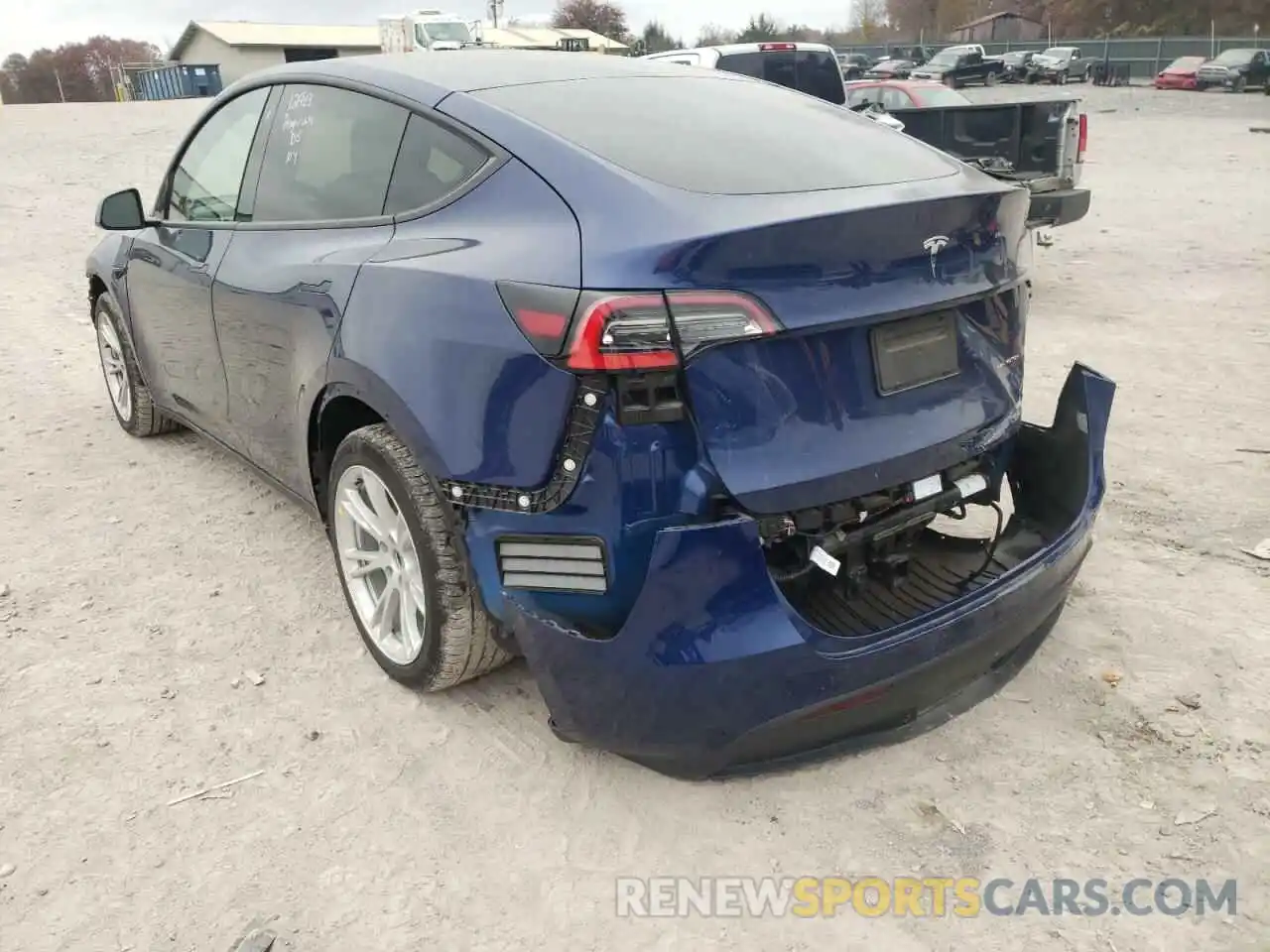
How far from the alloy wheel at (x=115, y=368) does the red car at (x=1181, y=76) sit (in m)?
39.3

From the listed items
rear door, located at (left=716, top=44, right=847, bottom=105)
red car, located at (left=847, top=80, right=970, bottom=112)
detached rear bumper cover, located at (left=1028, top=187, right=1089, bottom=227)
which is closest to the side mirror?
detached rear bumper cover, located at (left=1028, top=187, right=1089, bottom=227)

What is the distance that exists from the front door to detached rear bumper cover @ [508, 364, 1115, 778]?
209 cm

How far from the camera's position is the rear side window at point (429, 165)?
2.58m

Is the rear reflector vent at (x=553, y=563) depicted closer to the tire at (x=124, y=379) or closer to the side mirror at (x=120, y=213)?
the side mirror at (x=120, y=213)

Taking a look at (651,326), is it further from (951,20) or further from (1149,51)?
(951,20)

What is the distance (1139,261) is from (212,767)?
884 centimetres

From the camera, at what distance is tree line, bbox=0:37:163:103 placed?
232ft

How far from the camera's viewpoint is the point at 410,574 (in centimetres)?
276

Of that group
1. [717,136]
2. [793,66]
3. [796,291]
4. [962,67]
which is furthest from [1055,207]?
[962,67]

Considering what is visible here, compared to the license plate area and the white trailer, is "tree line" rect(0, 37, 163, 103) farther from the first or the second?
the license plate area

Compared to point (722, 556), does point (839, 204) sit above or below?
above

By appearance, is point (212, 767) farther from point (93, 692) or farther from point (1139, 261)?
point (1139, 261)

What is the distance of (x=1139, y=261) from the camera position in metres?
8.97

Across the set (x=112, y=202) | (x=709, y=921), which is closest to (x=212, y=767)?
(x=709, y=921)
